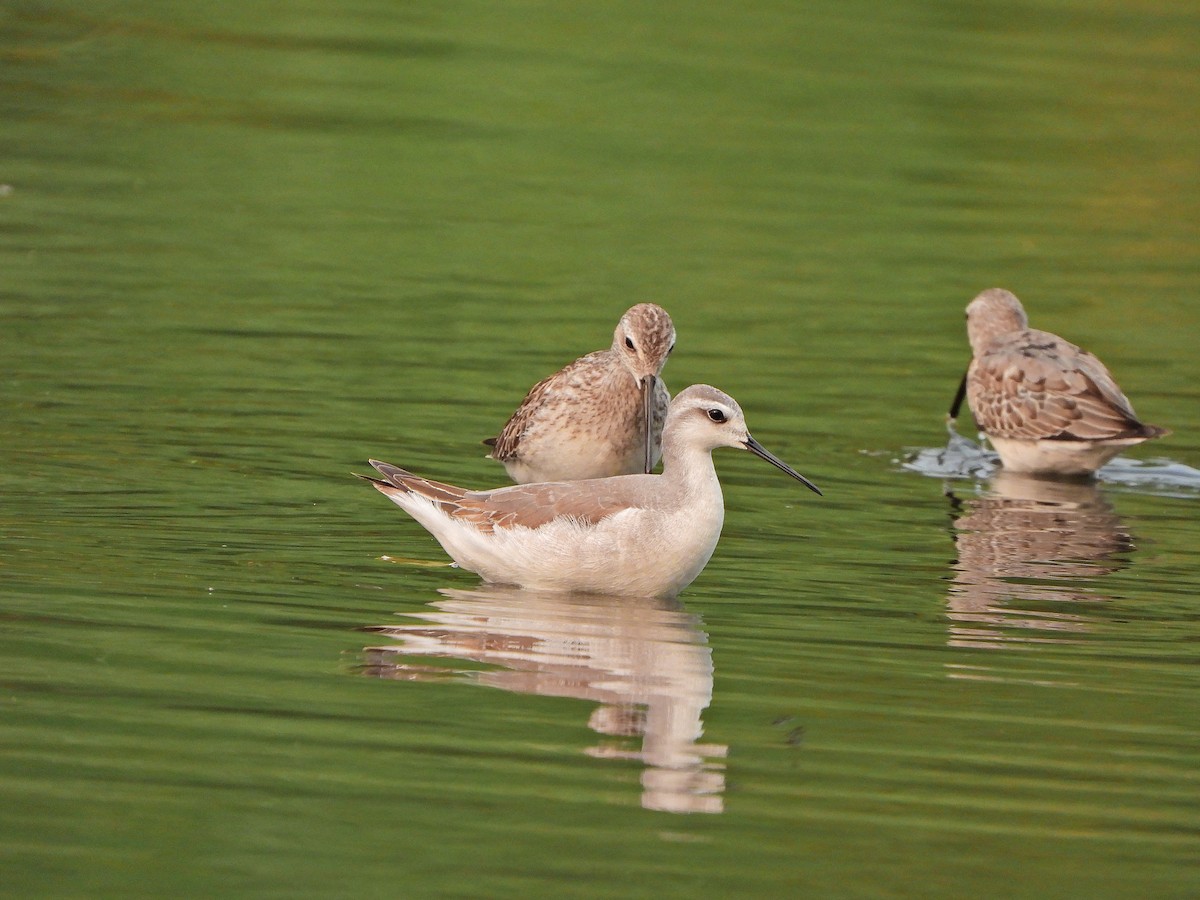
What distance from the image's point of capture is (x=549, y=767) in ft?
25.3

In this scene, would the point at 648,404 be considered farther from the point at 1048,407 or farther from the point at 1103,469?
the point at 1103,469

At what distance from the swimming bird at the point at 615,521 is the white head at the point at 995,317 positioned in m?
5.98

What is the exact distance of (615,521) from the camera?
1042 centimetres

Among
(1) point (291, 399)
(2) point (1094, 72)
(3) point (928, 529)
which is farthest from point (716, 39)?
(3) point (928, 529)

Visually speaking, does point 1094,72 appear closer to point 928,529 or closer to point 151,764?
point 928,529

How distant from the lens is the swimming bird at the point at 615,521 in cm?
1038

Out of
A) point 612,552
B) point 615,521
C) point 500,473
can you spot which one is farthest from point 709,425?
point 500,473

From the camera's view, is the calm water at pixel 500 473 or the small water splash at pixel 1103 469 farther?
the small water splash at pixel 1103 469

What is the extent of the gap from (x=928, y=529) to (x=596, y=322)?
5936 mm

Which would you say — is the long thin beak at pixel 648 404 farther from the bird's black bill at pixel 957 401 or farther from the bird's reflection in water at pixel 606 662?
the bird's black bill at pixel 957 401

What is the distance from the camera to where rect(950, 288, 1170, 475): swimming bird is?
1434cm

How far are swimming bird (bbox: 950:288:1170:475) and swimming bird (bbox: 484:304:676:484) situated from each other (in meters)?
3.06

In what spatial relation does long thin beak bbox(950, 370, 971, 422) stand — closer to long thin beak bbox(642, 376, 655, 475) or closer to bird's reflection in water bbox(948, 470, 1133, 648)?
bird's reflection in water bbox(948, 470, 1133, 648)

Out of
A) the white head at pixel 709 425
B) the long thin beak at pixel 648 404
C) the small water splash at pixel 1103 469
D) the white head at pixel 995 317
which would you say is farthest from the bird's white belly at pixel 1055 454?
the white head at pixel 709 425
